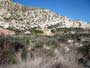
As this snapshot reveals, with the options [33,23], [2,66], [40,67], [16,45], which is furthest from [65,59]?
[33,23]

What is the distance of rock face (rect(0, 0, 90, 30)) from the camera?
91.8m

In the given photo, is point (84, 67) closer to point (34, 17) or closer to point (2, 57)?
point (2, 57)

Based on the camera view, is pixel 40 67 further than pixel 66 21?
No

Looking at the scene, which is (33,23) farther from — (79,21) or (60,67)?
(60,67)

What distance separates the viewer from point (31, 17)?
102 metres

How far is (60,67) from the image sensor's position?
9828 mm

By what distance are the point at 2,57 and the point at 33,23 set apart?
8486 centimetres

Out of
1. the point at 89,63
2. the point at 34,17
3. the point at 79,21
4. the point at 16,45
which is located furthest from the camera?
the point at 79,21

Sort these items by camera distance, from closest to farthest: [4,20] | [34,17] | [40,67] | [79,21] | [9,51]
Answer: [40,67]
[9,51]
[4,20]
[34,17]
[79,21]

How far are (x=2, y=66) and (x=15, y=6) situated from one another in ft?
309

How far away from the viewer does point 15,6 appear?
10350 cm

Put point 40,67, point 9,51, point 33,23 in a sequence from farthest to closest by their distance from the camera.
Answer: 1. point 33,23
2. point 9,51
3. point 40,67

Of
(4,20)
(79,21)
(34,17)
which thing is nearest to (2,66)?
(4,20)

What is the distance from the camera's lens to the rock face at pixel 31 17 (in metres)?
91.8
